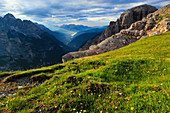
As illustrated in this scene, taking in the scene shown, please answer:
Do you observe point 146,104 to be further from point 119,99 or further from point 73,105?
point 73,105

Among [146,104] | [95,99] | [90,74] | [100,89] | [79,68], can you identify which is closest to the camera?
[146,104]

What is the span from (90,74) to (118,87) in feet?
14.1

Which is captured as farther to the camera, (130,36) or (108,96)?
(130,36)

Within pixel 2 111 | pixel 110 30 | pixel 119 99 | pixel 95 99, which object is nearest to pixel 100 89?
pixel 95 99

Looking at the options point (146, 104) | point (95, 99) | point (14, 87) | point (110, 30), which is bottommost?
point (14, 87)

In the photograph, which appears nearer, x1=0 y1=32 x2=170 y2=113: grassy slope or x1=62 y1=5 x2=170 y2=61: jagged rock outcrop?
x1=0 y1=32 x2=170 y2=113: grassy slope

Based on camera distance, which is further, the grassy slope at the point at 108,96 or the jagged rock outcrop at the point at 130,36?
the jagged rock outcrop at the point at 130,36

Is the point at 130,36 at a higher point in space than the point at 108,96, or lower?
higher

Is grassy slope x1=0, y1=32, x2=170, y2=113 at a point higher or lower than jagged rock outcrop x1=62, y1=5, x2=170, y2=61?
lower

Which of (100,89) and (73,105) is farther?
(100,89)

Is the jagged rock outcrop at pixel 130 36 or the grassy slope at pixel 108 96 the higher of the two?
the jagged rock outcrop at pixel 130 36

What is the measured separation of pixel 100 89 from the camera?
9.55 meters

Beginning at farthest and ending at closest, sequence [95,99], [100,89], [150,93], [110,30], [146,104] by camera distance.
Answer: [110,30]
[100,89]
[95,99]
[150,93]
[146,104]

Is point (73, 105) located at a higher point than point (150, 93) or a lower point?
lower
